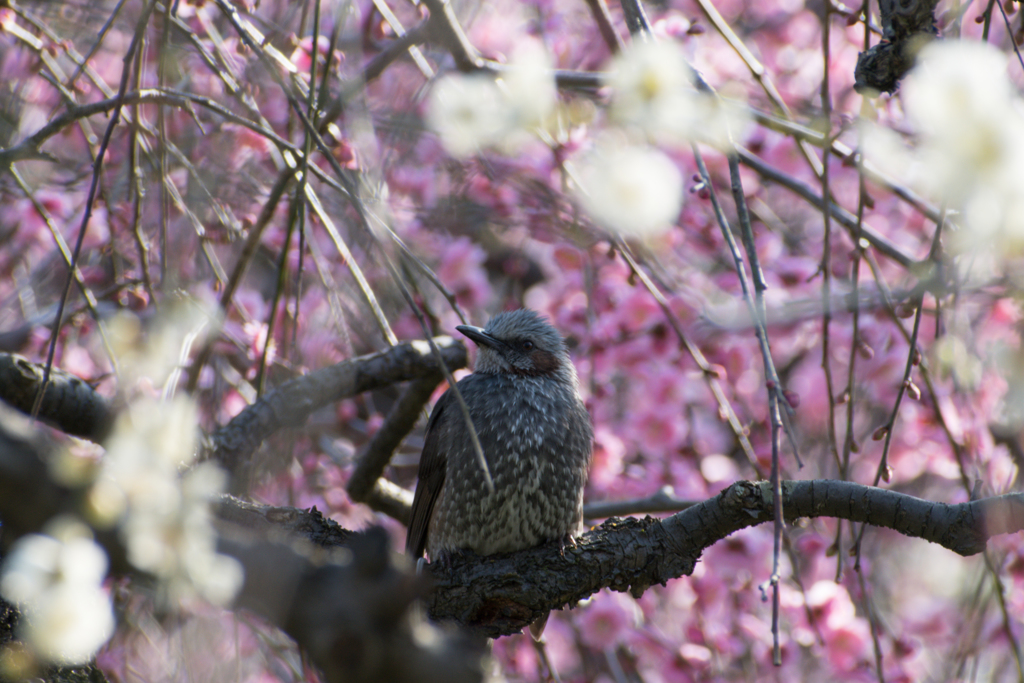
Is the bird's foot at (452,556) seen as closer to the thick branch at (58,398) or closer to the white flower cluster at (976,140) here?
the thick branch at (58,398)

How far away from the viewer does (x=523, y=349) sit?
3.52 meters

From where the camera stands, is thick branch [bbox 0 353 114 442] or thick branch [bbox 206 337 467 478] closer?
thick branch [bbox 0 353 114 442]

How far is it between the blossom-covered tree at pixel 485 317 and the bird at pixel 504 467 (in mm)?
249

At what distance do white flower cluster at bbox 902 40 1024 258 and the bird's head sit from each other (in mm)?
2459

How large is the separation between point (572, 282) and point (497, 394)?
4.99 feet

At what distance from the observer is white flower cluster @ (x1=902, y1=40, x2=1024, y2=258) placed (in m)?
0.92

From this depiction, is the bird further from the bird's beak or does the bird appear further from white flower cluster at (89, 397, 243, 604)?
white flower cluster at (89, 397, 243, 604)

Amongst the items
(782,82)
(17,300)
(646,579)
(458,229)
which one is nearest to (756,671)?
(646,579)

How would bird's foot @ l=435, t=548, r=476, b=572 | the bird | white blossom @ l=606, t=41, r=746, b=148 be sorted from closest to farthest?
white blossom @ l=606, t=41, r=746, b=148 < bird's foot @ l=435, t=548, r=476, b=572 < the bird

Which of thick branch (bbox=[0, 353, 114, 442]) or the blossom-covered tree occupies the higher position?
the blossom-covered tree

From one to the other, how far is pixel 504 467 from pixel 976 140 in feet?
7.36

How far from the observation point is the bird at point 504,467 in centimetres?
291

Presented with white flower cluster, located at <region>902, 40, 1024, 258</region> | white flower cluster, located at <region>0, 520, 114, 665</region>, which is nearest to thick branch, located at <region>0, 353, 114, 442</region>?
white flower cluster, located at <region>0, 520, 114, 665</region>

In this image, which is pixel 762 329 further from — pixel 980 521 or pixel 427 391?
pixel 427 391
